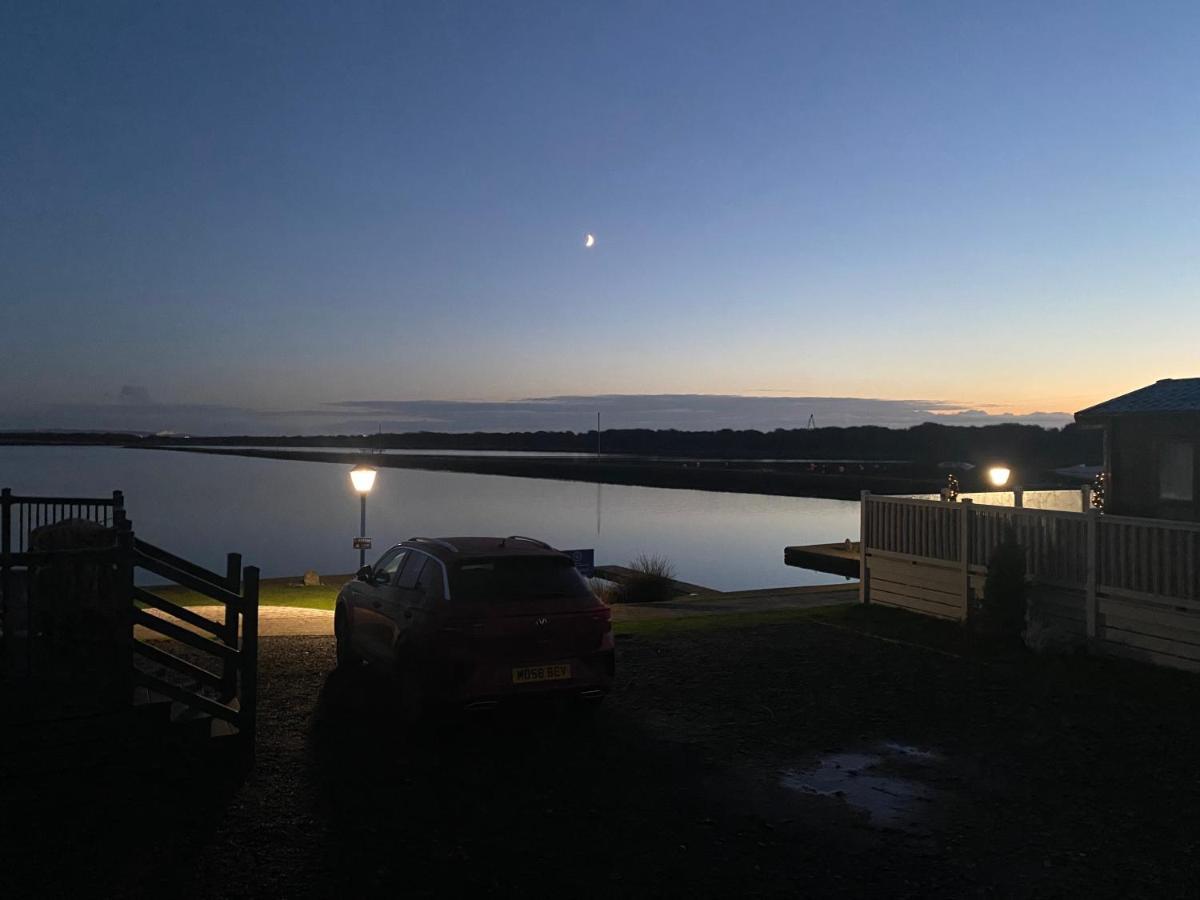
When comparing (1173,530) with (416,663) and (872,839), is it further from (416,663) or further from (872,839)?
(416,663)

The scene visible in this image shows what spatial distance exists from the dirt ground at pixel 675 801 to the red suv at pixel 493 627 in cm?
50

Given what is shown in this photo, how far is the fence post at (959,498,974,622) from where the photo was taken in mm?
13438

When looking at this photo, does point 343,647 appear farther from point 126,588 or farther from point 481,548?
point 126,588

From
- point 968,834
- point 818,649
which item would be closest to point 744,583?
point 818,649

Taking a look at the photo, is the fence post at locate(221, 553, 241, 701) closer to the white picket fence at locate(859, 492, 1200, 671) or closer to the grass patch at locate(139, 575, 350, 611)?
the grass patch at locate(139, 575, 350, 611)

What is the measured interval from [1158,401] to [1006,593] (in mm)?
12639

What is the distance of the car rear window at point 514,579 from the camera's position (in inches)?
320

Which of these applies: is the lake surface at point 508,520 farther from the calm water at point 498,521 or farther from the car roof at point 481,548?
the car roof at point 481,548

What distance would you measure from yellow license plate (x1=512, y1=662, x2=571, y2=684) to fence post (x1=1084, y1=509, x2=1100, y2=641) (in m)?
7.27

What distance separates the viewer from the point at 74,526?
29.0 ft

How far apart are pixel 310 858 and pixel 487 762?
2.13 metres

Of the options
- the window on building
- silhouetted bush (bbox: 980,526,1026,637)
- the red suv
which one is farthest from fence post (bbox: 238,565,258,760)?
the window on building

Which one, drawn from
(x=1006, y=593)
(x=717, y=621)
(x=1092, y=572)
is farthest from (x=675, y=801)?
(x=717, y=621)

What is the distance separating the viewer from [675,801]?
6.55 metres
